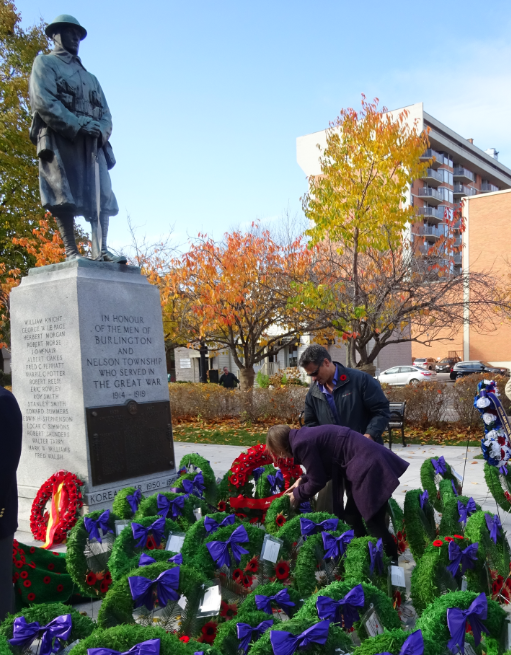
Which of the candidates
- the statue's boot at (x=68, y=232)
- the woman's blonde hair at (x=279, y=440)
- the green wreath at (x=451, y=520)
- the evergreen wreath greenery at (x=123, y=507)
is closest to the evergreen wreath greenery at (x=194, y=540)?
the woman's blonde hair at (x=279, y=440)

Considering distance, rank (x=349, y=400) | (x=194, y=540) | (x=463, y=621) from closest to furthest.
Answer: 1. (x=463, y=621)
2. (x=194, y=540)
3. (x=349, y=400)

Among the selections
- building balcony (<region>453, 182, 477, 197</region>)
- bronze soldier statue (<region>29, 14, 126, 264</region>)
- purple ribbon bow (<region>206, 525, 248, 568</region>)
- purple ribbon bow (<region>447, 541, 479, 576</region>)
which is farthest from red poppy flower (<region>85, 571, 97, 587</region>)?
building balcony (<region>453, 182, 477, 197</region>)

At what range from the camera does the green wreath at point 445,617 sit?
2.13 meters

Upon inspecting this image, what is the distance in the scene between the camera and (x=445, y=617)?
219 centimetres

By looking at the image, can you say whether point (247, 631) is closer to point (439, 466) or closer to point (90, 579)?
point (90, 579)

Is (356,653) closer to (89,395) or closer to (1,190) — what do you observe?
(89,395)

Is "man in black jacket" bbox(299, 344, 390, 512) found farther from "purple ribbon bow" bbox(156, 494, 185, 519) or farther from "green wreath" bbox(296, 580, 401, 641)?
"green wreath" bbox(296, 580, 401, 641)

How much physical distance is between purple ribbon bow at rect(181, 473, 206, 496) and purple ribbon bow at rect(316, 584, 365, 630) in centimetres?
284

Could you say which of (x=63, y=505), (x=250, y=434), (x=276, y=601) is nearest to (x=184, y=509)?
(x=63, y=505)

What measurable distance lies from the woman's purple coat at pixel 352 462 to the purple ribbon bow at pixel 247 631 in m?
1.72

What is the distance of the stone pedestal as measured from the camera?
18.8ft

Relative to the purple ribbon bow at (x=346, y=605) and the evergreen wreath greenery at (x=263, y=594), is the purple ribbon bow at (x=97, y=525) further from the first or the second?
the purple ribbon bow at (x=346, y=605)

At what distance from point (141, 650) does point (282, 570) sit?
1774 millimetres

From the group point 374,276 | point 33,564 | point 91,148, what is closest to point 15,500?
point 33,564
